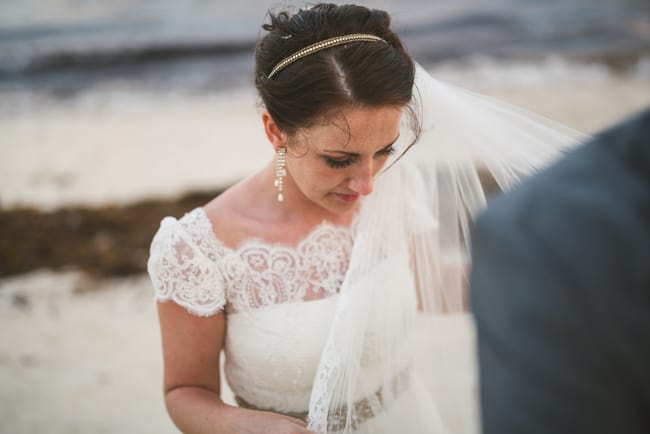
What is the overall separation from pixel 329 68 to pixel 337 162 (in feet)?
1.03

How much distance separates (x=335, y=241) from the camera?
207 centimetres

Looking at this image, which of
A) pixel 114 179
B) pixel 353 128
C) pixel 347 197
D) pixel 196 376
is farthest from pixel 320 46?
pixel 114 179

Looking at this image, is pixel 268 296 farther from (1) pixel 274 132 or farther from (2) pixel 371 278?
(1) pixel 274 132

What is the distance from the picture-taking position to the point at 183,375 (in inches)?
75.7

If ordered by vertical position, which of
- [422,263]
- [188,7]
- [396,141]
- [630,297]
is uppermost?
[188,7]

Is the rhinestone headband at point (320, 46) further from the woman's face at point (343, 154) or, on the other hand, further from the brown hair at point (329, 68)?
the woman's face at point (343, 154)

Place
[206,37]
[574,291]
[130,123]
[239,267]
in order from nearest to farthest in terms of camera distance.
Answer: [574,291] → [239,267] → [130,123] → [206,37]

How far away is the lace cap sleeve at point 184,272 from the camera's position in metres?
1.82

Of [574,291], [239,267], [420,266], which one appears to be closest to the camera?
[574,291]

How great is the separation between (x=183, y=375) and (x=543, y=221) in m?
1.59

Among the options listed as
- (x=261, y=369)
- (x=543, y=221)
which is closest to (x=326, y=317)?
(x=261, y=369)

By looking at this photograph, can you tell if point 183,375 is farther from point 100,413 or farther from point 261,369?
point 100,413

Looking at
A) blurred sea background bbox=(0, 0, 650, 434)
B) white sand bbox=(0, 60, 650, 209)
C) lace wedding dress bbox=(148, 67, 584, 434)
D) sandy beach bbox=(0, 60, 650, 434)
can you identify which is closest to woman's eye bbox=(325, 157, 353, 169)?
lace wedding dress bbox=(148, 67, 584, 434)

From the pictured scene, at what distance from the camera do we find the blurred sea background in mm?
3973
